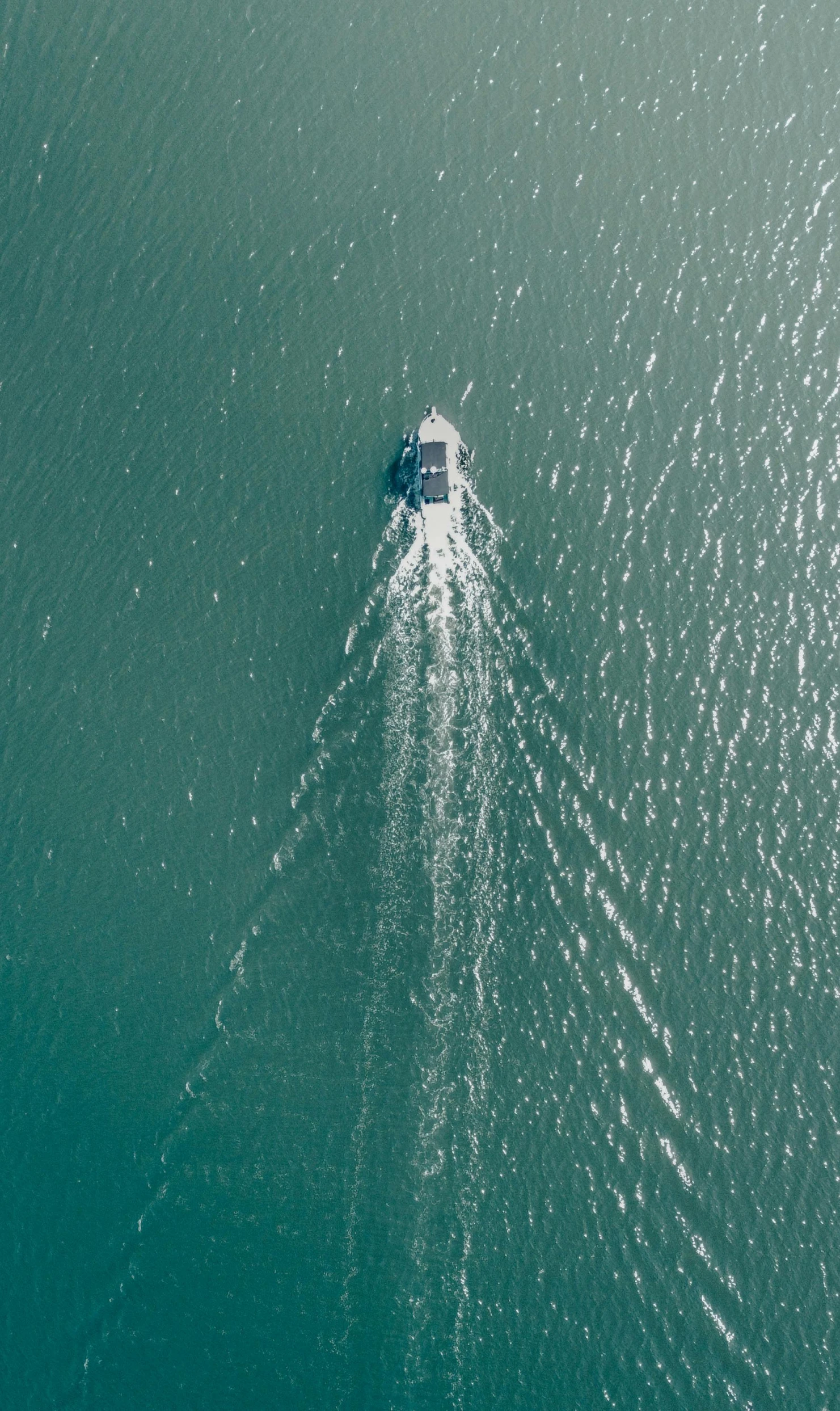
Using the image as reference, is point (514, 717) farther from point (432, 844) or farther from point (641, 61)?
point (641, 61)

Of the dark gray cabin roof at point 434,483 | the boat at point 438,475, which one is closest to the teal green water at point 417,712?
the boat at point 438,475

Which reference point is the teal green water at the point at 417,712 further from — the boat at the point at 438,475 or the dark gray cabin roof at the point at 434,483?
the dark gray cabin roof at the point at 434,483

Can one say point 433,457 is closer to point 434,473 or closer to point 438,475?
point 434,473

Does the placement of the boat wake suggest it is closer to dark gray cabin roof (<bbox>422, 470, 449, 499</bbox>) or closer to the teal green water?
the teal green water

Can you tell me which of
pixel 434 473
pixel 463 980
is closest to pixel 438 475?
pixel 434 473

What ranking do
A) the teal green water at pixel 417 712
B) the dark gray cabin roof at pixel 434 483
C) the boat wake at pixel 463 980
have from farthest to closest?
1. the dark gray cabin roof at pixel 434 483
2. the teal green water at pixel 417 712
3. the boat wake at pixel 463 980

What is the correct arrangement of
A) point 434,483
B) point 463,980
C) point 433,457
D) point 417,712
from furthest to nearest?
point 433,457, point 434,483, point 417,712, point 463,980

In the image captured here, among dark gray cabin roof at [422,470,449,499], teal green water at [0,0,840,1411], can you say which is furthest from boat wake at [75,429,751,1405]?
dark gray cabin roof at [422,470,449,499]
